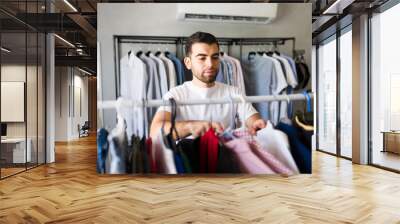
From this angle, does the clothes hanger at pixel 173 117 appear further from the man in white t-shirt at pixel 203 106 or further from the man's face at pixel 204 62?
the man's face at pixel 204 62

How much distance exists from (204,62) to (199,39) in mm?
381

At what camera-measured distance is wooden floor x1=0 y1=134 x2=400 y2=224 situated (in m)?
3.81

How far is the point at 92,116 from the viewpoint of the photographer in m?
20.5

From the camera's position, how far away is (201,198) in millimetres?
4676

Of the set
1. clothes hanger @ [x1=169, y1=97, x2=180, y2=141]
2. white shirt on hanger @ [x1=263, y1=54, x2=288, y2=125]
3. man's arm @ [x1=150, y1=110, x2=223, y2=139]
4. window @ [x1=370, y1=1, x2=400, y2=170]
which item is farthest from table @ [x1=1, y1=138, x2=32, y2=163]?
window @ [x1=370, y1=1, x2=400, y2=170]

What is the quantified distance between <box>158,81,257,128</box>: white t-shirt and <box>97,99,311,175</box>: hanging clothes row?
141 mm

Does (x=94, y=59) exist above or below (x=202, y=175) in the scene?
above

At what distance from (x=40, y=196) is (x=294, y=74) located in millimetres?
4089

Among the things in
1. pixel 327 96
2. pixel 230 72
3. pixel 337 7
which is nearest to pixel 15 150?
pixel 230 72

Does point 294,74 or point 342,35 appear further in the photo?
point 342,35

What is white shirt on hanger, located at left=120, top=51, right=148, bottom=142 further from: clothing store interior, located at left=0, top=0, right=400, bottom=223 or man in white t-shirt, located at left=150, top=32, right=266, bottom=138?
man in white t-shirt, located at left=150, top=32, right=266, bottom=138

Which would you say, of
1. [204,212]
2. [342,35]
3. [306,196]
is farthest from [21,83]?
[342,35]

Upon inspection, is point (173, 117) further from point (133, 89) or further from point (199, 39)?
point (199, 39)

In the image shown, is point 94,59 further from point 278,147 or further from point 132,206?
point 132,206
